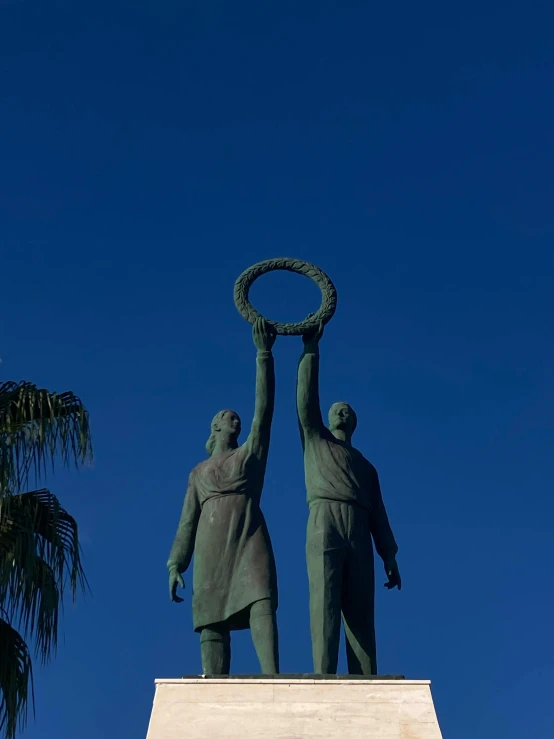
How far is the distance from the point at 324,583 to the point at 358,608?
45cm

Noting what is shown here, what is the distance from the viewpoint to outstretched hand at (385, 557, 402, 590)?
1302 cm

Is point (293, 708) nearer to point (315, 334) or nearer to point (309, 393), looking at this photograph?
point (309, 393)

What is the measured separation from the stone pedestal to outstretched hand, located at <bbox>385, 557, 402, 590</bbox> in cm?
179

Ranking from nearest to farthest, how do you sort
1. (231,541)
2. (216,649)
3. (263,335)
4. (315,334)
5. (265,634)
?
(265,634), (216,649), (231,541), (263,335), (315,334)

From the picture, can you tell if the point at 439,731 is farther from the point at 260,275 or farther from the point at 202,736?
the point at 260,275

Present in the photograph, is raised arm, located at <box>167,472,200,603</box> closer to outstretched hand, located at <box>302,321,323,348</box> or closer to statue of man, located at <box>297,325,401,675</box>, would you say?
statue of man, located at <box>297,325,401,675</box>

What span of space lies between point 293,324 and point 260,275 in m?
0.63

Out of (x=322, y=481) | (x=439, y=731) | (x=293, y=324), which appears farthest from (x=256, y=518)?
(x=439, y=731)

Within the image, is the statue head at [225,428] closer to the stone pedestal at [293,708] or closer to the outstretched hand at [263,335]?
the outstretched hand at [263,335]

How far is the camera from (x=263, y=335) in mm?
13086

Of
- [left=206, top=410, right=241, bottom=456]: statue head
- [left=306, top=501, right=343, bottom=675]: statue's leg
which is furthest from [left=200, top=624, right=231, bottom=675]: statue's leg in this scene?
[left=206, top=410, right=241, bottom=456]: statue head

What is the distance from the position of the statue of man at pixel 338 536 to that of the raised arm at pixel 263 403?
10.4 inches

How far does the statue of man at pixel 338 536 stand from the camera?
12.3m

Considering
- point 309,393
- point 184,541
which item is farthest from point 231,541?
point 309,393
